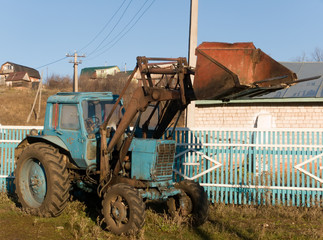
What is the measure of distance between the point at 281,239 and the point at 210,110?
9929mm

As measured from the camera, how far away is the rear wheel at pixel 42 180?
722cm

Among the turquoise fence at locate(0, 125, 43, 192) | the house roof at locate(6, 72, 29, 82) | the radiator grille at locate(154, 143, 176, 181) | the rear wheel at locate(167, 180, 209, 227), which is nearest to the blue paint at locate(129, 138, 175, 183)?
the radiator grille at locate(154, 143, 176, 181)

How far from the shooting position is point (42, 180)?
7.76 metres

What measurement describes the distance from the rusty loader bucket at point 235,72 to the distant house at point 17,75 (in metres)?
62.6

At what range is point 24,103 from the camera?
1786 inches

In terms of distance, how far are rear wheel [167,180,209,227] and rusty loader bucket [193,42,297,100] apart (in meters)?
1.93

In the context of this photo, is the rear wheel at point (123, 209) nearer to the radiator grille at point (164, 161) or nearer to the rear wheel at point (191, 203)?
the radiator grille at point (164, 161)

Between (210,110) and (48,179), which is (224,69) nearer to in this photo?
(48,179)

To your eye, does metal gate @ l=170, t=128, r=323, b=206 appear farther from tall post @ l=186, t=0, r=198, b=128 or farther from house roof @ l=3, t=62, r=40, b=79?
house roof @ l=3, t=62, r=40, b=79

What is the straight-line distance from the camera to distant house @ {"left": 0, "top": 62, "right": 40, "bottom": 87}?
69287 millimetres

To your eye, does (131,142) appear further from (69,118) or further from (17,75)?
(17,75)

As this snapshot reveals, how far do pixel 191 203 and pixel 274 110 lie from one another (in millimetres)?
9339

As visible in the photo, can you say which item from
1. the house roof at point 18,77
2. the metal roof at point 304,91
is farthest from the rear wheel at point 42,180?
the house roof at point 18,77


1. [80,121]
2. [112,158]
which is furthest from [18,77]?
[112,158]
